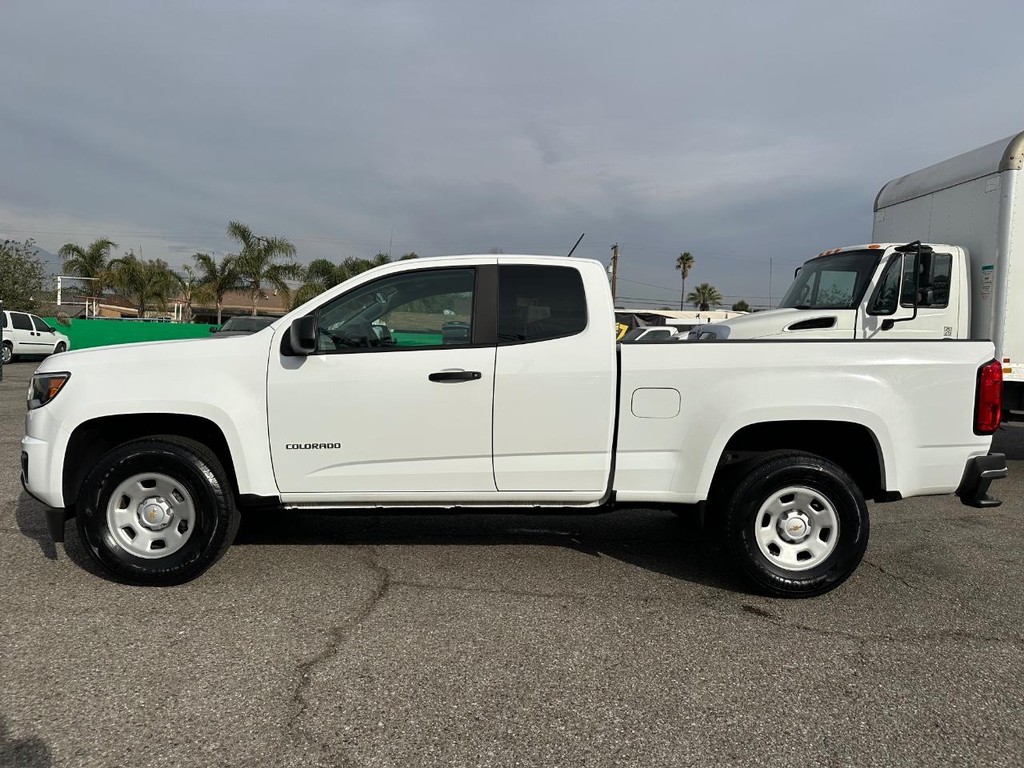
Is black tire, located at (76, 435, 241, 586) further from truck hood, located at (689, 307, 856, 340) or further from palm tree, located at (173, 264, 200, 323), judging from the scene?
palm tree, located at (173, 264, 200, 323)

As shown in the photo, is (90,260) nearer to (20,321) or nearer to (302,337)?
(20,321)

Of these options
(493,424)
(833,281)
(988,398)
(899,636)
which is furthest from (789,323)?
(493,424)

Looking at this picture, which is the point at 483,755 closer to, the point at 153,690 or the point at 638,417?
the point at 153,690

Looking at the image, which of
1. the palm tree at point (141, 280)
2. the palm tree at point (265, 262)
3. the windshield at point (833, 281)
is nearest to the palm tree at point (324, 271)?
the palm tree at point (265, 262)

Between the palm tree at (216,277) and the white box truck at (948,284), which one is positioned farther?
the palm tree at (216,277)

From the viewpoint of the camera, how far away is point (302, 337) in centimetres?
404

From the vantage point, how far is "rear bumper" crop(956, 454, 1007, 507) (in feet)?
13.8

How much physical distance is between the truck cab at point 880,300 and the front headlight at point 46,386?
5826 mm

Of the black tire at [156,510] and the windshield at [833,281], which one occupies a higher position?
the windshield at [833,281]

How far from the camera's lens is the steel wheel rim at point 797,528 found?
4.18 metres

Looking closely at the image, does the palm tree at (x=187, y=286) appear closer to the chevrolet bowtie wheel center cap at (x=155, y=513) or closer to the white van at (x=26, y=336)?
the white van at (x=26, y=336)

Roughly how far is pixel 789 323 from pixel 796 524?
371cm

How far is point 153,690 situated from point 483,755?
1.45 metres

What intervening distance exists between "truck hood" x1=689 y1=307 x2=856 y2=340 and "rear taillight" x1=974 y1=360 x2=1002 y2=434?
3075 millimetres
